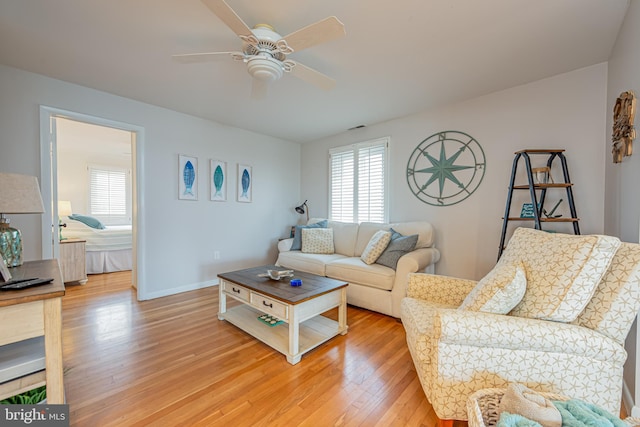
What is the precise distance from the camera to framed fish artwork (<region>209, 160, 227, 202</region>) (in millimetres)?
3812

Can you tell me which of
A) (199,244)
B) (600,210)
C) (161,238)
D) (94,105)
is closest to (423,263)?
(600,210)

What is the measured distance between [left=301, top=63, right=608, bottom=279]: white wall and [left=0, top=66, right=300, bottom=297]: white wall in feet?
6.48

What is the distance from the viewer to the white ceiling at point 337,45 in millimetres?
1653

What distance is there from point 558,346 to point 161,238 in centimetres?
379

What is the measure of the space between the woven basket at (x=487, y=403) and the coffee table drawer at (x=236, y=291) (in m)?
1.76

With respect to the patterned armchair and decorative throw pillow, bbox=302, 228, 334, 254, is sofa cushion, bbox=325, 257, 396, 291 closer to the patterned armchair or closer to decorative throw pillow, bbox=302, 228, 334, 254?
decorative throw pillow, bbox=302, 228, 334, 254

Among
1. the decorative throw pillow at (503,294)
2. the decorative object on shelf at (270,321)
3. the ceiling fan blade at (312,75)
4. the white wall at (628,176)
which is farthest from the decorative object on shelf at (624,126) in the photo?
the decorative object on shelf at (270,321)

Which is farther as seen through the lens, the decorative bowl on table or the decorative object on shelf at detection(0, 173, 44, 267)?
the decorative bowl on table

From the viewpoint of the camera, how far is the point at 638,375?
4.40 ft

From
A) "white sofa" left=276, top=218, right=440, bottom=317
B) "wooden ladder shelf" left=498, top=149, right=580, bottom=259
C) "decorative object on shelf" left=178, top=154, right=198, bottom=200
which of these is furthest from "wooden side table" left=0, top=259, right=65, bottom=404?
"wooden ladder shelf" left=498, top=149, right=580, bottom=259

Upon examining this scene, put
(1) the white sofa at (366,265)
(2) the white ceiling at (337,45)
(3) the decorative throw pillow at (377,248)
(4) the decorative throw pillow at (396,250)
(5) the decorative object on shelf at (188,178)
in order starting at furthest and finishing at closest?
(5) the decorative object on shelf at (188,178), (3) the decorative throw pillow at (377,248), (4) the decorative throw pillow at (396,250), (1) the white sofa at (366,265), (2) the white ceiling at (337,45)

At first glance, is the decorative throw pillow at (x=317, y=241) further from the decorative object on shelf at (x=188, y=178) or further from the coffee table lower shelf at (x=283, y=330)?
the decorative object on shelf at (x=188, y=178)

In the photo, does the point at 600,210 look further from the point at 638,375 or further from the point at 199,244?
the point at 199,244

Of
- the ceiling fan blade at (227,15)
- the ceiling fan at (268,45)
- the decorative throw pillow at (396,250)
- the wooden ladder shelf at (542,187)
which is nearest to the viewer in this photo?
the ceiling fan blade at (227,15)
